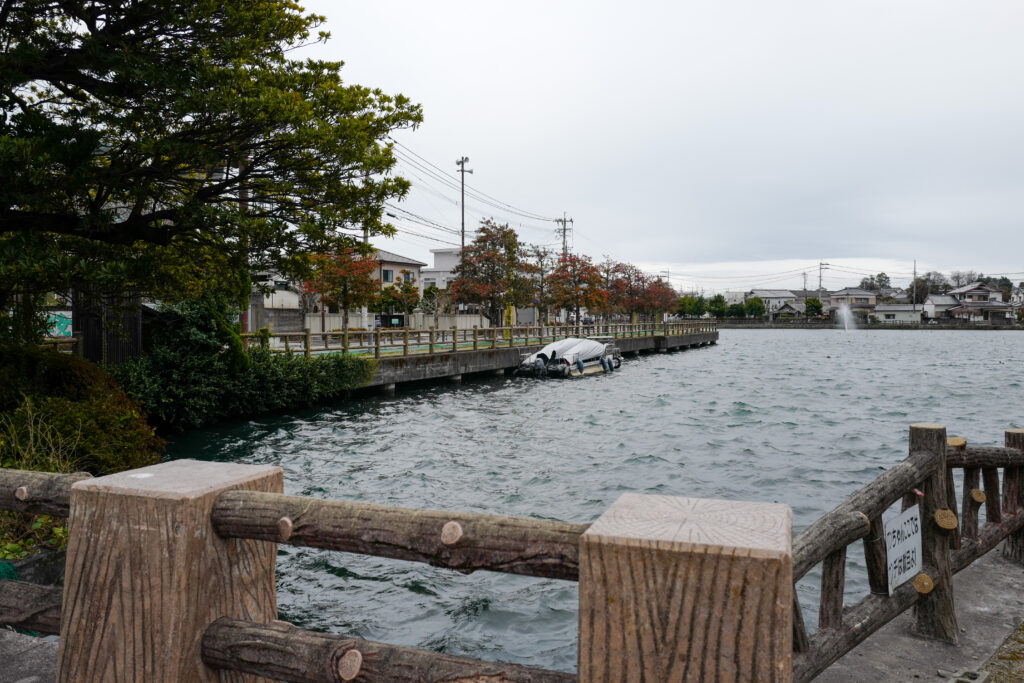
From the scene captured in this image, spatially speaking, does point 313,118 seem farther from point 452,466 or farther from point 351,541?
point 351,541

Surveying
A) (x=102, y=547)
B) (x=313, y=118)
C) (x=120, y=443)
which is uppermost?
(x=313, y=118)

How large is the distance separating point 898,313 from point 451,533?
485ft

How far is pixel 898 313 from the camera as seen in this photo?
130875mm

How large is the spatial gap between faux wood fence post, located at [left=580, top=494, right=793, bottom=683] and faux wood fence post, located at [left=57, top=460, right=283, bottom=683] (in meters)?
1.15

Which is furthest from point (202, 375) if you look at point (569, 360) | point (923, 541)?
point (569, 360)

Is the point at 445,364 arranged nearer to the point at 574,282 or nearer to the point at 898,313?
the point at 574,282

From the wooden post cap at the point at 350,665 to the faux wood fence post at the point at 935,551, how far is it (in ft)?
12.7

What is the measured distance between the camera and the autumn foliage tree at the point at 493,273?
48969mm

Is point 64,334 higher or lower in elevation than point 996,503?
higher

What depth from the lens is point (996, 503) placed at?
18.5 feet

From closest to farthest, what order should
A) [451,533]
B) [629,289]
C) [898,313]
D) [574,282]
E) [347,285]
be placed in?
1. [451,533]
2. [347,285]
3. [574,282]
4. [629,289]
5. [898,313]

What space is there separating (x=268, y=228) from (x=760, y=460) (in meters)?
11.4

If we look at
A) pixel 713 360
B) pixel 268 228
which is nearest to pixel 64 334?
pixel 268 228

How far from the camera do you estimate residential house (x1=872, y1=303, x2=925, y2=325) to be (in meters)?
128
